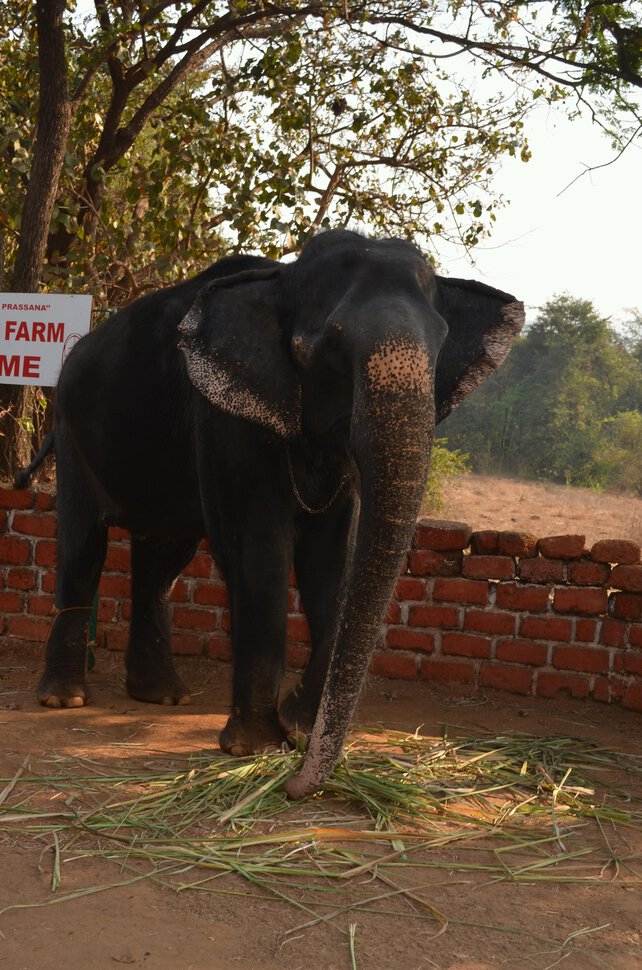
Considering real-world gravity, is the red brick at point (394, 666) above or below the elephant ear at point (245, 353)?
below

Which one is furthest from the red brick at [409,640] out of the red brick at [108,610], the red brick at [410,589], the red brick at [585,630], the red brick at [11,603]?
the red brick at [11,603]

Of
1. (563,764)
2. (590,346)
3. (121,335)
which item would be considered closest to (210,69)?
(121,335)

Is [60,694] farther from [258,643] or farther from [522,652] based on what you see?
[522,652]

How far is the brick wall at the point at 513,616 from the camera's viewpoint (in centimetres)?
488

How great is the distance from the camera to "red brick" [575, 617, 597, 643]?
16.1ft

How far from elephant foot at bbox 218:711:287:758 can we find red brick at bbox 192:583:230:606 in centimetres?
167

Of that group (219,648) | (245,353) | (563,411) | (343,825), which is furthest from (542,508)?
(343,825)

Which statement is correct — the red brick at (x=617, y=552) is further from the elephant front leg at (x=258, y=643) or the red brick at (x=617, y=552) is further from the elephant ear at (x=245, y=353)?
the elephant ear at (x=245, y=353)

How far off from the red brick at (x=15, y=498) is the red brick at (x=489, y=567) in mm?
2370

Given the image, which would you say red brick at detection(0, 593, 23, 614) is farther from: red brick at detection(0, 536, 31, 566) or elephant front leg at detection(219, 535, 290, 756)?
elephant front leg at detection(219, 535, 290, 756)

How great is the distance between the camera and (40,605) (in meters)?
5.84

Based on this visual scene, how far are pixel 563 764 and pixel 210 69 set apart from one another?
748 cm

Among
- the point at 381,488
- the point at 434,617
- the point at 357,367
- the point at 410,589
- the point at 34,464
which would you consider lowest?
the point at 434,617

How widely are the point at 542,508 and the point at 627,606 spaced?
13966 millimetres
